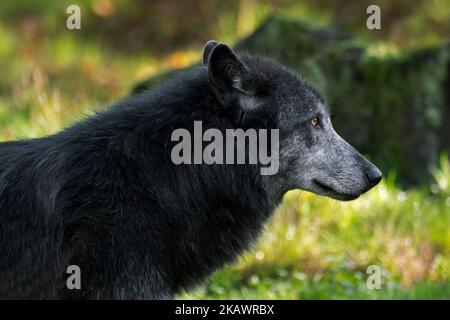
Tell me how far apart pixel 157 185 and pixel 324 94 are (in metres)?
3.17

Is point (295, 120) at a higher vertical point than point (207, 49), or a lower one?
lower

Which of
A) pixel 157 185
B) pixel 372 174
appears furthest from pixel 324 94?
pixel 157 185

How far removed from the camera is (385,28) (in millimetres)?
13805

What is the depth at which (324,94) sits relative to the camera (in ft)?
26.0

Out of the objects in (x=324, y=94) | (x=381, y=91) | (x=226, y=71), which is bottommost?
(x=226, y=71)

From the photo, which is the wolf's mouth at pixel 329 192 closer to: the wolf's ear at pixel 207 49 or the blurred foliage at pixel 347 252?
the wolf's ear at pixel 207 49

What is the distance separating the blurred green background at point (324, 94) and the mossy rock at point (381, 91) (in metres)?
0.01

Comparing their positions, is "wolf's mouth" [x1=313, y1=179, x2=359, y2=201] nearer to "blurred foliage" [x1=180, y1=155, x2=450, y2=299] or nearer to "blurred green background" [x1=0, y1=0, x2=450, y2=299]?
"blurred green background" [x1=0, y1=0, x2=450, y2=299]

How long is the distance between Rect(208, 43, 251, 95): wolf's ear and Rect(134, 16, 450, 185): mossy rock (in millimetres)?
4784

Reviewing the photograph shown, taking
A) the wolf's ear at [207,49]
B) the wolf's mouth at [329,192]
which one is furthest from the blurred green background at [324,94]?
the wolf's ear at [207,49]

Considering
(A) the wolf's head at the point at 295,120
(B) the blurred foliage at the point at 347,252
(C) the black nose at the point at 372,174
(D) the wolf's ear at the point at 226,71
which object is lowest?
(B) the blurred foliage at the point at 347,252

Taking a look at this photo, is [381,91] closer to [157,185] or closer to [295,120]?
[295,120]

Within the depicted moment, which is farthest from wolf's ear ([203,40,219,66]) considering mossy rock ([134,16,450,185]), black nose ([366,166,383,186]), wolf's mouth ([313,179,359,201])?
mossy rock ([134,16,450,185])

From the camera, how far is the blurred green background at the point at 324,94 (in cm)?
769
